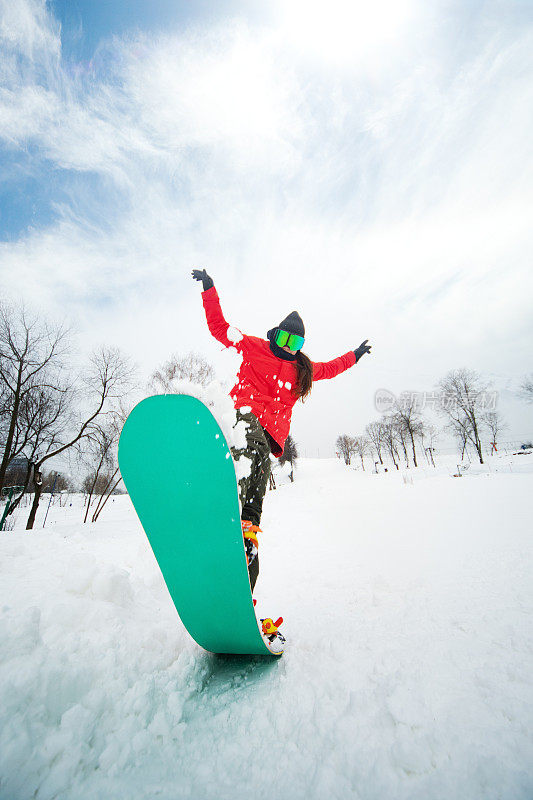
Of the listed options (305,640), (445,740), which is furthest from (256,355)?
(445,740)

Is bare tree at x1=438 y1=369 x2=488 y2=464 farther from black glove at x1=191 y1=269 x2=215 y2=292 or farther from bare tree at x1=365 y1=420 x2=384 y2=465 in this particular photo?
black glove at x1=191 y1=269 x2=215 y2=292

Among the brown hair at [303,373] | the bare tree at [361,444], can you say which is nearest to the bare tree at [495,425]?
the bare tree at [361,444]

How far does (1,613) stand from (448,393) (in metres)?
40.7

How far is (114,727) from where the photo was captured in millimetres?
1154

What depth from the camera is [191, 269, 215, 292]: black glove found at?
96.6 inches

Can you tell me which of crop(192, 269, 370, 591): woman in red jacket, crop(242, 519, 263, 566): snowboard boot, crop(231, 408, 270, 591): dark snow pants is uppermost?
crop(192, 269, 370, 591): woman in red jacket

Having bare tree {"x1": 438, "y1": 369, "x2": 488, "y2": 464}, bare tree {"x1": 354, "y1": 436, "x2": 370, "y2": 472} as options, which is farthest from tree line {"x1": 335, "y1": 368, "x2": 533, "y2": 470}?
bare tree {"x1": 354, "y1": 436, "x2": 370, "y2": 472}

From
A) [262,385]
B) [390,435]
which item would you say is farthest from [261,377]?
[390,435]

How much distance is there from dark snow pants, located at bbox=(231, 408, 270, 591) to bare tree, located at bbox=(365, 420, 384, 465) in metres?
50.6

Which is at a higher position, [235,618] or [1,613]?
[1,613]

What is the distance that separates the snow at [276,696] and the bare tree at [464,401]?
37.5 metres

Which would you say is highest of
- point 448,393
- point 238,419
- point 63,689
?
point 448,393

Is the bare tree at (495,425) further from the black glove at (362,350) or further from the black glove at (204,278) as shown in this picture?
the black glove at (204,278)

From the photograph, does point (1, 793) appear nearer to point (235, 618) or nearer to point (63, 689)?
point (63, 689)
